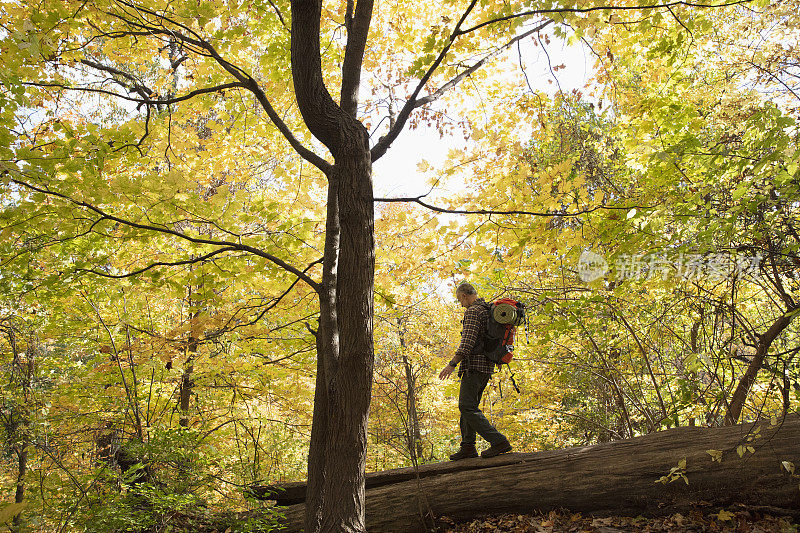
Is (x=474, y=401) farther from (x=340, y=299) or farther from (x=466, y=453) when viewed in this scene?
(x=340, y=299)

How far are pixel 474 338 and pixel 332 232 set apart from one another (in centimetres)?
207

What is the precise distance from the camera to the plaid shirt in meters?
4.76

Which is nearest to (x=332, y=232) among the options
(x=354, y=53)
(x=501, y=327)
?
(x=354, y=53)

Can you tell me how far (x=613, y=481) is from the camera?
13.1 feet

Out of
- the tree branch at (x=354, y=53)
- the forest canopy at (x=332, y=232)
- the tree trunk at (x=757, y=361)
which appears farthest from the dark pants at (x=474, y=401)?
the tree branch at (x=354, y=53)

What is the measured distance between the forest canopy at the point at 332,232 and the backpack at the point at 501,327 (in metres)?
0.31

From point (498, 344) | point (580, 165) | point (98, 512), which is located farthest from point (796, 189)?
point (580, 165)

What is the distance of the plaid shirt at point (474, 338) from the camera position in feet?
15.6

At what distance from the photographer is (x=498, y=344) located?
4.82 metres

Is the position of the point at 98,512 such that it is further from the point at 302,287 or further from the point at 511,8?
the point at 511,8

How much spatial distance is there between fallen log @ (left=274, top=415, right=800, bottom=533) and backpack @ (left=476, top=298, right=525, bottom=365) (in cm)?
107

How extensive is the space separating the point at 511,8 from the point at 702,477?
4095mm

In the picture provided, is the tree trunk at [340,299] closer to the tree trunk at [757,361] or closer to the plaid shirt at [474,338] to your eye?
the plaid shirt at [474,338]


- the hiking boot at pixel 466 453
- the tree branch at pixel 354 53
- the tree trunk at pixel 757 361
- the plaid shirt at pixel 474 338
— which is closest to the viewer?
the tree trunk at pixel 757 361
